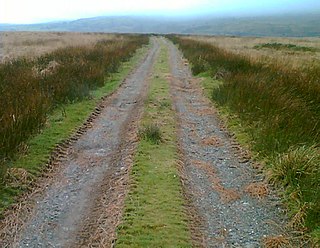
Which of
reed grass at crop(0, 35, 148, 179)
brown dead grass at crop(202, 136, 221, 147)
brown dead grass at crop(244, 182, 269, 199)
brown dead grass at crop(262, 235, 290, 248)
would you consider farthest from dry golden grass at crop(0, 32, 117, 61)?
brown dead grass at crop(262, 235, 290, 248)

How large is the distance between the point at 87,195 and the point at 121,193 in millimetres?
460

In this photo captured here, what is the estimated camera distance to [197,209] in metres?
4.64

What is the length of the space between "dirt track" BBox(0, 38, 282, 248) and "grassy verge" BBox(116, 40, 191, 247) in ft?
0.54

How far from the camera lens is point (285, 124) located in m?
7.18

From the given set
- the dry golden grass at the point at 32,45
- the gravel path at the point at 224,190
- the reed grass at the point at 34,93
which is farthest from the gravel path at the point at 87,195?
the dry golden grass at the point at 32,45

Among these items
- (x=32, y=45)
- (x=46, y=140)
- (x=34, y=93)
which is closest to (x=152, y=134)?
(x=46, y=140)

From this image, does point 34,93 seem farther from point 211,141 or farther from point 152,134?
point 211,141

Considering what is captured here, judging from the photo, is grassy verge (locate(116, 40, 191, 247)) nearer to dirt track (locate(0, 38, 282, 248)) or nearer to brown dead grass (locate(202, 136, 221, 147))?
dirt track (locate(0, 38, 282, 248))

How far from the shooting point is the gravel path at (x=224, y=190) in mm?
4203

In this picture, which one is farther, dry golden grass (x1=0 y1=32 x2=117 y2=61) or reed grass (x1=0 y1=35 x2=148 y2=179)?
dry golden grass (x1=0 y1=32 x2=117 y2=61)

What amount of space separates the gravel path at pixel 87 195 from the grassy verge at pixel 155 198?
6.6 inches

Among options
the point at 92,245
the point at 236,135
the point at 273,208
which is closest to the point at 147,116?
the point at 236,135

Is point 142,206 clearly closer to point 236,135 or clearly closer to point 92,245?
point 92,245

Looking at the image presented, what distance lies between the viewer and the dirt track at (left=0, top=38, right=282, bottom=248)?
4.09m
